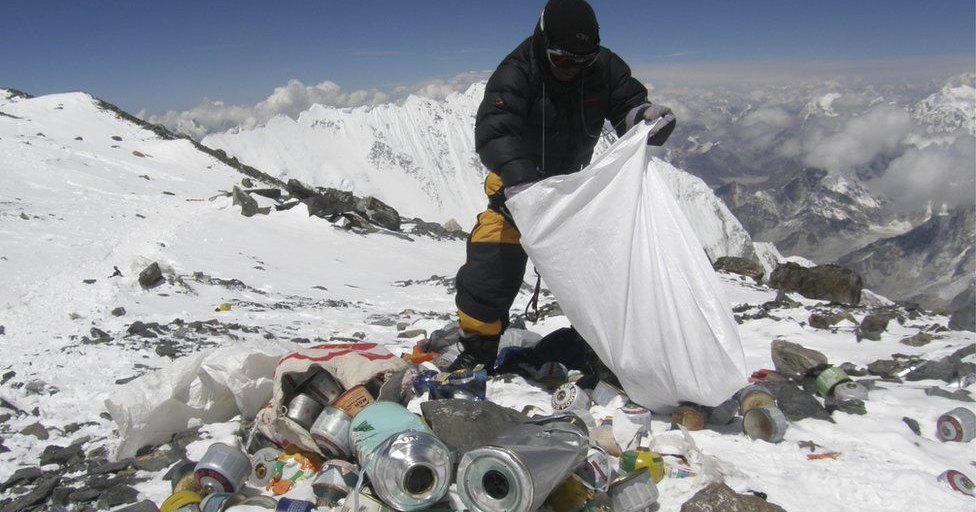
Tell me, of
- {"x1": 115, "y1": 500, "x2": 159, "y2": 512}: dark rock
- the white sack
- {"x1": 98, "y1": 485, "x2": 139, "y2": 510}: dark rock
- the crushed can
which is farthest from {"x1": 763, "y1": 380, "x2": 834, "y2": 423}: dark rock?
{"x1": 98, "y1": 485, "x2": 139, "y2": 510}: dark rock

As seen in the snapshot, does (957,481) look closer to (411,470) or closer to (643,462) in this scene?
(643,462)

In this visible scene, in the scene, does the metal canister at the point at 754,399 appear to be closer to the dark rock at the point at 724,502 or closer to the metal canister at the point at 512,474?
the dark rock at the point at 724,502

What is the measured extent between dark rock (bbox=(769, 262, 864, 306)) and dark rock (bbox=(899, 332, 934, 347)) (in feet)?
16.0

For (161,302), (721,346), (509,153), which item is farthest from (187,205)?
(721,346)

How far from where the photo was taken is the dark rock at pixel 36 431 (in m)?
3.47

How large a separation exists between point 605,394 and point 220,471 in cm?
213

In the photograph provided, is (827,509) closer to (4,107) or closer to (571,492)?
(571,492)

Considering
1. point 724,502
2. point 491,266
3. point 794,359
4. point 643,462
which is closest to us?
point 724,502

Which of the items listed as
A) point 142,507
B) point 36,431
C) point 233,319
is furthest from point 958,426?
point 233,319

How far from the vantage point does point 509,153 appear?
144 inches

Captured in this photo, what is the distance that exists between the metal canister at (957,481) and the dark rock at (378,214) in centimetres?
1510

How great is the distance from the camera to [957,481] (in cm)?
271

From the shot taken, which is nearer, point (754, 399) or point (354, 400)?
point (354, 400)

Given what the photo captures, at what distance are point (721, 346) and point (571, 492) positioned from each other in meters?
1.24
